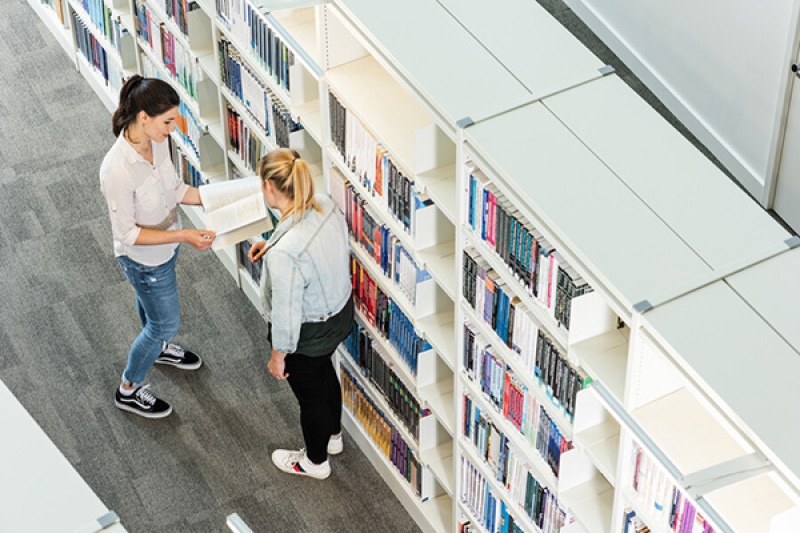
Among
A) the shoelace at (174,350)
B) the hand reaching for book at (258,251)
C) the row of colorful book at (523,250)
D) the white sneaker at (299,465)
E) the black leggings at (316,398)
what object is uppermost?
the row of colorful book at (523,250)

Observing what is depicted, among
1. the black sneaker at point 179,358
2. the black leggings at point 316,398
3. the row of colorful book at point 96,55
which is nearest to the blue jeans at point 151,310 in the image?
the black sneaker at point 179,358

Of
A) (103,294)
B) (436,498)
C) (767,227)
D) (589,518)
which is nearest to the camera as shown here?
(767,227)

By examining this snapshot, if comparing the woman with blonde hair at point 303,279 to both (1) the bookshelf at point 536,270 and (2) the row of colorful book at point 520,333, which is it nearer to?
(1) the bookshelf at point 536,270

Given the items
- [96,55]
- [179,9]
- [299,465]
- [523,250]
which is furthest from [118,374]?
[523,250]

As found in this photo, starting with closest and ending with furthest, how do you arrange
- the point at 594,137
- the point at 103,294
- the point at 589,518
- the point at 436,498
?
the point at 594,137, the point at 589,518, the point at 436,498, the point at 103,294

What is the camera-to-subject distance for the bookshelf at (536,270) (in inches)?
126

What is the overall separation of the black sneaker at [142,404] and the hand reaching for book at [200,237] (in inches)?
36.4

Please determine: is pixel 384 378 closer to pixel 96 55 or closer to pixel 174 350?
pixel 174 350

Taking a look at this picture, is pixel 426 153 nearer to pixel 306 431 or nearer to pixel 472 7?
pixel 472 7

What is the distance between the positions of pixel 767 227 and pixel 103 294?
3392 mm

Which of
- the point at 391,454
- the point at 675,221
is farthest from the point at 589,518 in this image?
the point at 391,454

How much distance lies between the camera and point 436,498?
491cm

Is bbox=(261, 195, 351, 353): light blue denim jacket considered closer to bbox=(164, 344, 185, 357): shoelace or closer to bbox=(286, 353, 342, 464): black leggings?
bbox=(286, 353, 342, 464): black leggings

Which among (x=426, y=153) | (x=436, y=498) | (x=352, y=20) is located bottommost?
(x=436, y=498)
